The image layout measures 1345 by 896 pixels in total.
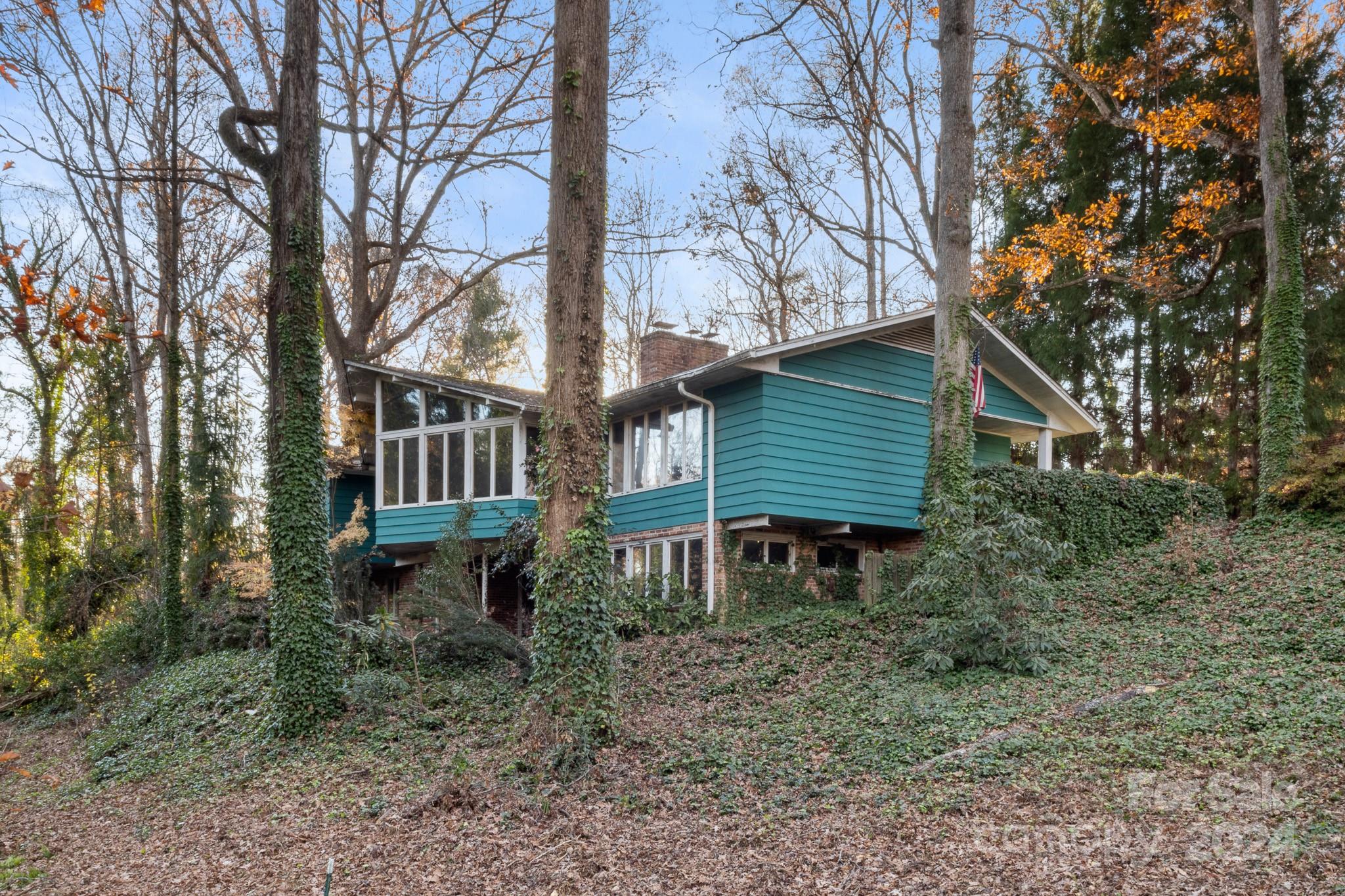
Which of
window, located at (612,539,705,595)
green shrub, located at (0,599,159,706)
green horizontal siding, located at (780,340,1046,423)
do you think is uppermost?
green horizontal siding, located at (780,340,1046,423)

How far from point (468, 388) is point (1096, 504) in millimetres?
11747

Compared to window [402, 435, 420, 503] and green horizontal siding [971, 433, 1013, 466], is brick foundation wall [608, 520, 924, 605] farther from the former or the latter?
window [402, 435, 420, 503]

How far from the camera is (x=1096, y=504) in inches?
623

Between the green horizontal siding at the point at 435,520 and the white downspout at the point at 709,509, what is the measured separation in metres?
3.61

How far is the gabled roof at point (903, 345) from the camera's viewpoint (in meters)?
15.3

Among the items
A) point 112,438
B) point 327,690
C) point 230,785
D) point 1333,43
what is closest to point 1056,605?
point 327,690

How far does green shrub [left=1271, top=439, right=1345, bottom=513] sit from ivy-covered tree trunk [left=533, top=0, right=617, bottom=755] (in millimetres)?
11925

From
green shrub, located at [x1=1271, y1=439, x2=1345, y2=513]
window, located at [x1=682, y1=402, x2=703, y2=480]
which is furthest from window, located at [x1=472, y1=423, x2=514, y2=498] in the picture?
green shrub, located at [x1=1271, y1=439, x2=1345, y2=513]

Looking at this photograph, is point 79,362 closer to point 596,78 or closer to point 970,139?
point 596,78

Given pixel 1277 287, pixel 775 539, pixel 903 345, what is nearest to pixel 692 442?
pixel 775 539

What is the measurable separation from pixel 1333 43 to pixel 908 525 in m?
14.2

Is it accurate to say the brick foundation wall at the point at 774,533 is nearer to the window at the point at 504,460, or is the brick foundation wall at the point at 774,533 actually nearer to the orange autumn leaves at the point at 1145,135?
the window at the point at 504,460

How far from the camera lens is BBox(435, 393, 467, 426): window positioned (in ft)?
61.7

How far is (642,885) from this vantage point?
587 cm
